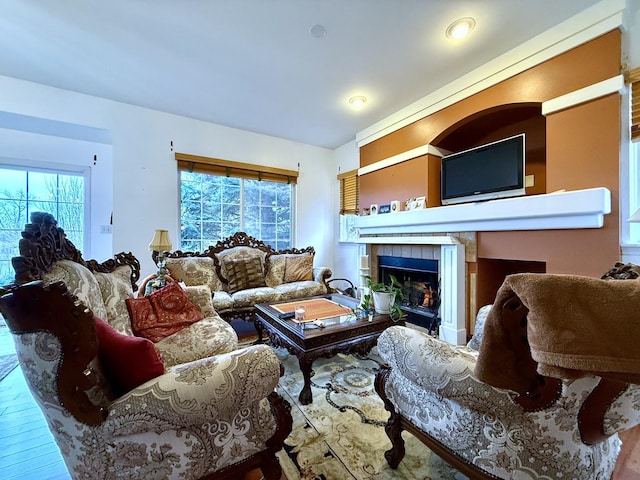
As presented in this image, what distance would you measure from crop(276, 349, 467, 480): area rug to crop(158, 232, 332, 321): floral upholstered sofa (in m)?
1.17

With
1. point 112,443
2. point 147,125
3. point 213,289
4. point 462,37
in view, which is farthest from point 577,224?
point 147,125

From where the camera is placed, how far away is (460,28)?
6.85 feet

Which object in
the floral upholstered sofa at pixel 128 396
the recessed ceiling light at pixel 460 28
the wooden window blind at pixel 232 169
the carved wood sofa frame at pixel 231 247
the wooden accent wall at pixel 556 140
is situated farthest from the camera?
the wooden window blind at pixel 232 169

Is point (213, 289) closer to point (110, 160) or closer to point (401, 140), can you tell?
point (110, 160)

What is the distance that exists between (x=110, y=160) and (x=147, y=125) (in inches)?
30.7

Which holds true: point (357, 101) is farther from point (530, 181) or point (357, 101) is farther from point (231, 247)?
point (231, 247)

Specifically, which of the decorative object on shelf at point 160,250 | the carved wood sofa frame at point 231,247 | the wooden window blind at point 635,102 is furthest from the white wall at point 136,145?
the wooden window blind at point 635,102

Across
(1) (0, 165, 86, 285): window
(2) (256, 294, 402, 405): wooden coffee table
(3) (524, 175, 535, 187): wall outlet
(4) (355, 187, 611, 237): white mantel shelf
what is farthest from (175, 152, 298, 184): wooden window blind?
(3) (524, 175, 535, 187): wall outlet

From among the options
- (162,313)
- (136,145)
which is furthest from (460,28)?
(136,145)

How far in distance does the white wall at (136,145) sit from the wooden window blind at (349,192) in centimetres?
134

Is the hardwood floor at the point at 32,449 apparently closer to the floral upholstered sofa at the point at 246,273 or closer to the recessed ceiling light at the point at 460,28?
the floral upholstered sofa at the point at 246,273

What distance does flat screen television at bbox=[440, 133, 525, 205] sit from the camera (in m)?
2.44

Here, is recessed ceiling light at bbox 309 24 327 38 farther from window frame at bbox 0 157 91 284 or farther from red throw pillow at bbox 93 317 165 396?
window frame at bbox 0 157 91 284

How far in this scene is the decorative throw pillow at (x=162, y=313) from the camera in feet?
5.51
